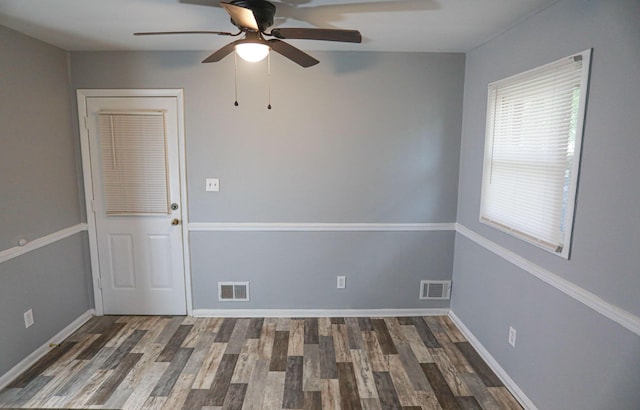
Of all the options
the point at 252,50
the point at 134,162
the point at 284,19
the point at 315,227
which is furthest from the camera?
the point at 315,227

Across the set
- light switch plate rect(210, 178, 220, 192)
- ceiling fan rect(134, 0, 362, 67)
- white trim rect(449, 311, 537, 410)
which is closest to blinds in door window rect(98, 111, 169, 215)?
light switch plate rect(210, 178, 220, 192)

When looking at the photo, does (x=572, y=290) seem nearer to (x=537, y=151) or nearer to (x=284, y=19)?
(x=537, y=151)

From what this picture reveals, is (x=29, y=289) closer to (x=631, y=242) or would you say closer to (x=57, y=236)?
(x=57, y=236)

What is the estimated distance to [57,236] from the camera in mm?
2812

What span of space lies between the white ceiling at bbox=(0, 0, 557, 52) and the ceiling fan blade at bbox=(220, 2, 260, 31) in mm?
347

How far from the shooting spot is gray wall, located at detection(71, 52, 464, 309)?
2.99 m

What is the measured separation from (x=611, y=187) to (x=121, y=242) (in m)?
3.63

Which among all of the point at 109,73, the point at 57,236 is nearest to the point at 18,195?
the point at 57,236

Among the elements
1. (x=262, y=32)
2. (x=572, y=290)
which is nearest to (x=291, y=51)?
(x=262, y=32)

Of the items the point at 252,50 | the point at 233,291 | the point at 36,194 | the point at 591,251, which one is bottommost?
the point at 233,291

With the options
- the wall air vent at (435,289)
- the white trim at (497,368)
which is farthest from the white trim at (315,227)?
the white trim at (497,368)

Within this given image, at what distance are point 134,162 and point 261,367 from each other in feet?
6.87

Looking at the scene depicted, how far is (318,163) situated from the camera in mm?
3111

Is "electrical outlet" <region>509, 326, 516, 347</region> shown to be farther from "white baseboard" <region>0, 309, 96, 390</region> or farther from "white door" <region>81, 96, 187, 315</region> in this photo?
"white baseboard" <region>0, 309, 96, 390</region>
